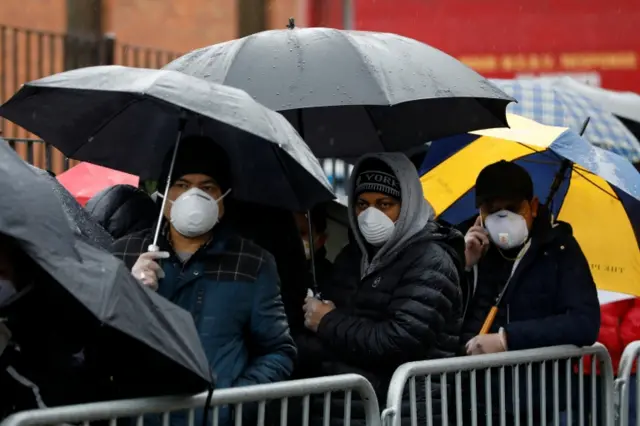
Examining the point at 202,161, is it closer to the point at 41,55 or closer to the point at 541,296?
the point at 541,296

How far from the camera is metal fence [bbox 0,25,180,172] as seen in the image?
11.4 meters

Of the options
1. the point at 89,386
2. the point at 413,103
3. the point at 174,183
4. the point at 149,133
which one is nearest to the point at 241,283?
the point at 174,183

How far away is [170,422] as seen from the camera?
157 inches

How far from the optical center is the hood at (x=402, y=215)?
5082mm

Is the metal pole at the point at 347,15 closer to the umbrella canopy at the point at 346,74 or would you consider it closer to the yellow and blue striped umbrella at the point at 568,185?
the yellow and blue striped umbrella at the point at 568,185

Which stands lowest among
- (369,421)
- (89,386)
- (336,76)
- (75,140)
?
(369,421)

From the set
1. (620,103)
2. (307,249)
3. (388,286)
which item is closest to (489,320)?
(388,286)

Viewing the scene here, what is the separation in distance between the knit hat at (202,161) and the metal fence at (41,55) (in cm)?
633

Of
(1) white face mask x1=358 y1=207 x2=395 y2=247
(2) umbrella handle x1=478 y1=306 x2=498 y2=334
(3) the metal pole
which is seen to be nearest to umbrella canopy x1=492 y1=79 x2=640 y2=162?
(2) umbrella handle x1=478 y1=306 x2=498 y2=334

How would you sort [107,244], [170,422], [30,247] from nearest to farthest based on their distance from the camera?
1. [30,247]
2. [170,422]
3. [107,244]

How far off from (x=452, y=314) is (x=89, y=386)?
1.76 m

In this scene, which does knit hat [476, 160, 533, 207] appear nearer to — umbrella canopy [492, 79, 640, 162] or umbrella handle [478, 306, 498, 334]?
umbrella handle [478, 306, 498, 334]

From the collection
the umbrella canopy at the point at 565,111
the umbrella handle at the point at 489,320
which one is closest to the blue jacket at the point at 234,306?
the umbrella handle at the point at 489,320

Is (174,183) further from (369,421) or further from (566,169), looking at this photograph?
(566,169)
